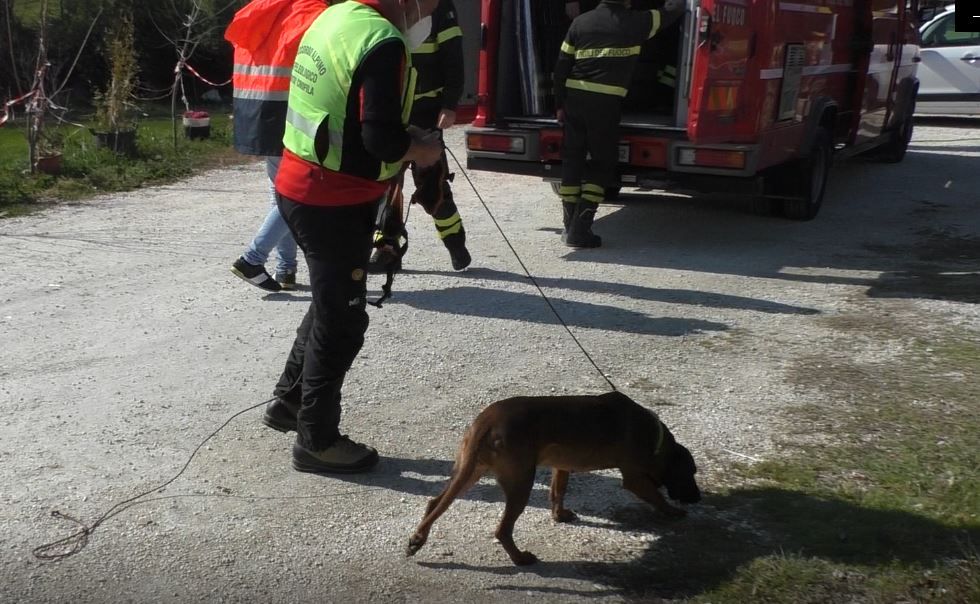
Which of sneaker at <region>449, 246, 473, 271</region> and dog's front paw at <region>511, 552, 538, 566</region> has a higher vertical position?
sneaker at <region>449, 246, 473, 271</region>

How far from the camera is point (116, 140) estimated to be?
1128 cm

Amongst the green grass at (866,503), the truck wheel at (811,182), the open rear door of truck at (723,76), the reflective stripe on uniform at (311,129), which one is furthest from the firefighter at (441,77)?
the truck wheel at (811,182)

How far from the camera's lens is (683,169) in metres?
7.73

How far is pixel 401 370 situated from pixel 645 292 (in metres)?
2.16

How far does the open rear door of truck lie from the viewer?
7.16 meters

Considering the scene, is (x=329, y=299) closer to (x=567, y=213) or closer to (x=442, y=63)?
(x=442, y=63)

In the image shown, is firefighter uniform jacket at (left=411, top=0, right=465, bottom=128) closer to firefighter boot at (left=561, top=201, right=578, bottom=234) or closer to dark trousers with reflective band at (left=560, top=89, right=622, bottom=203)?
dark trousers with reflective band at (left=560, top=89, right=622, bottom=203)

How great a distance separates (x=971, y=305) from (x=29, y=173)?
834 centimetres

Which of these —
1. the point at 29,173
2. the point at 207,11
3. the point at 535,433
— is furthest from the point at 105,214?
the point at 207,11

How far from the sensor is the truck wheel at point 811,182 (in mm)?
9000

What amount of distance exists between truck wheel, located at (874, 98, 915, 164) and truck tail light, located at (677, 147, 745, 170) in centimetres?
569

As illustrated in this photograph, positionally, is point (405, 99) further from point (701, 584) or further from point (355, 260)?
point (701, 584)

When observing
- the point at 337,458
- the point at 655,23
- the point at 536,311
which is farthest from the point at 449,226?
the point at 337,458

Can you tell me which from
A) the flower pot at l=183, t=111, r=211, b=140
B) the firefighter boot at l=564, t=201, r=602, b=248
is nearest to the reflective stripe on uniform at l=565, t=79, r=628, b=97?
the firefighter boot at l=564, t=201, r=602, b=248
